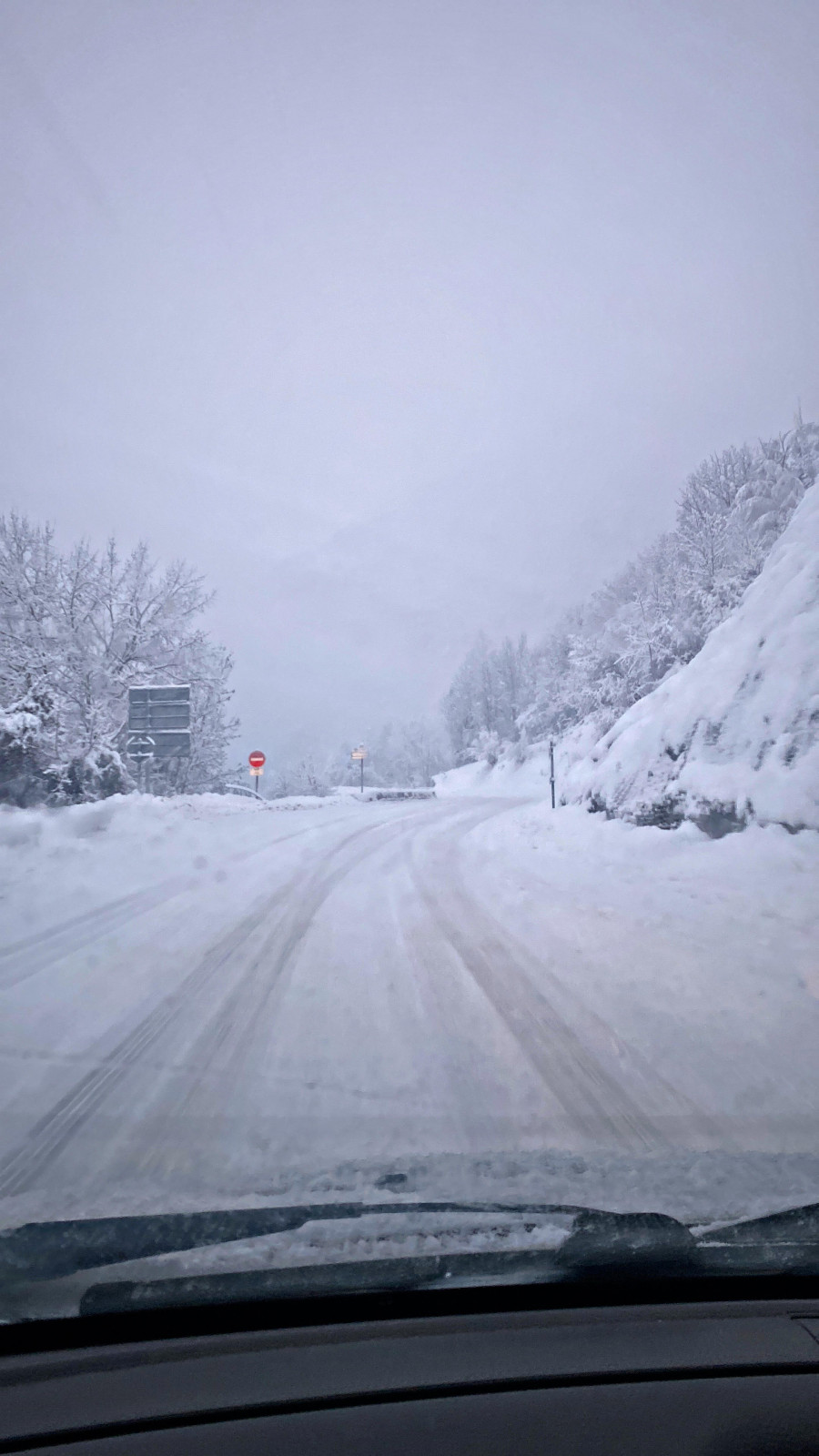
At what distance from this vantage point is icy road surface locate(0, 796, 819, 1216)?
9.06 ft

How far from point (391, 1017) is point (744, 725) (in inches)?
297

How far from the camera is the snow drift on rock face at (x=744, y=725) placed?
8.37 meters

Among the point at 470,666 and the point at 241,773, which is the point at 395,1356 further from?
the point at 470,666

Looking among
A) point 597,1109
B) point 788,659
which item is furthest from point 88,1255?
point 788,659

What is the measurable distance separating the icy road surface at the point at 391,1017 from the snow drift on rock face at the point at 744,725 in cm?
79

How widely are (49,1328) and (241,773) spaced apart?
2896 centimetres

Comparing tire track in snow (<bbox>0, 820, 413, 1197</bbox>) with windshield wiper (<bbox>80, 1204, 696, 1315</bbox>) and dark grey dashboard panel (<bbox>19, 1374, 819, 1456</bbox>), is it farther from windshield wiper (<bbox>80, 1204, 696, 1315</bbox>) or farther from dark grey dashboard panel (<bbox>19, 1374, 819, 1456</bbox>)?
dark grey dashboard panel (<bbox>19, 1374, 819, 1456</bbox>)

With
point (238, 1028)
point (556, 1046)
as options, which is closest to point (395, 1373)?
point (556, 1046)

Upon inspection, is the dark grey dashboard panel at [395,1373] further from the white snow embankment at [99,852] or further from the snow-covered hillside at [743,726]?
the snow-covered hillside at [743,726]

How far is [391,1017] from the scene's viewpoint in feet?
13.7

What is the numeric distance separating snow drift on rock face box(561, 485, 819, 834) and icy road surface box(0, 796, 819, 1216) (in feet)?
2.60

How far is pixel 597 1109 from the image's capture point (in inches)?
118

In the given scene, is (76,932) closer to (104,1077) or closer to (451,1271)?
(104,1077)

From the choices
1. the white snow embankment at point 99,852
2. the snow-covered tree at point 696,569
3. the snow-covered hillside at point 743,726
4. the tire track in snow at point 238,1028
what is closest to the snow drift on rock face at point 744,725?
the snow-covered hillside at point 743,726
